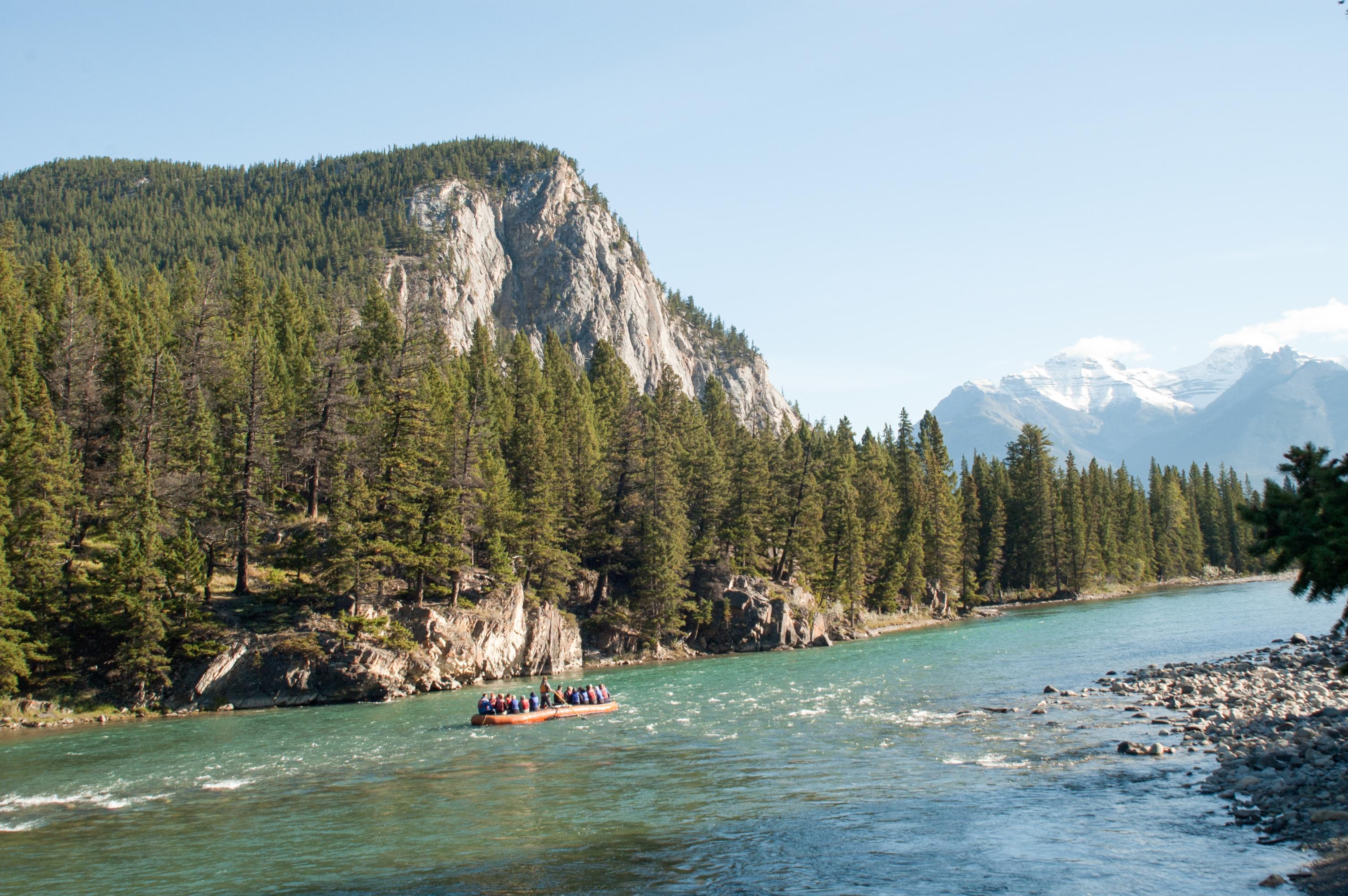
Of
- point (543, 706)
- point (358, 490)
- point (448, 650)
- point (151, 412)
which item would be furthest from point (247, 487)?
point (543, 706)

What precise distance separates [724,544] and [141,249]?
14711cm

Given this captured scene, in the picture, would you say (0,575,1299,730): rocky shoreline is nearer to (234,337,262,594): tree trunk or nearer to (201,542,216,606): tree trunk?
(201,542,216,606): tree trunk

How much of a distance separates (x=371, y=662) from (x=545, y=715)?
560 inches

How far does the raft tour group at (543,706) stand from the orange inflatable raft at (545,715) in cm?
2

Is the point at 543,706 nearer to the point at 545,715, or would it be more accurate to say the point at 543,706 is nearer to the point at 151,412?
the point at 545,715

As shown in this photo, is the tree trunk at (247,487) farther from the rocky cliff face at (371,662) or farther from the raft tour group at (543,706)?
the raft tour group at (543,706)

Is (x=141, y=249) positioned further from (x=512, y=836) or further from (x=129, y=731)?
(x=512, y=836)

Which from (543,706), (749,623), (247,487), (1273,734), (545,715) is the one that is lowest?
(545,715)

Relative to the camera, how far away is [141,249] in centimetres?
16862

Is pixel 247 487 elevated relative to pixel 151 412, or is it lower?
lower

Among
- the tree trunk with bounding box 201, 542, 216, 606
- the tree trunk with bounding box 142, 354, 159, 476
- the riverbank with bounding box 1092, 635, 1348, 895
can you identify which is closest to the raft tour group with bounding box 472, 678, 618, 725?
the tree trunk with bounding box 201, 542, 216, 606

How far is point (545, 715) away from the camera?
133 ft

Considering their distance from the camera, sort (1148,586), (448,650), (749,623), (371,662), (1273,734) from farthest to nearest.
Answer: (1148,586) < (749,623) < (448,650) < (371,662) < (1273,734)

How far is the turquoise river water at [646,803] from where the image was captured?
1761 centimetres
